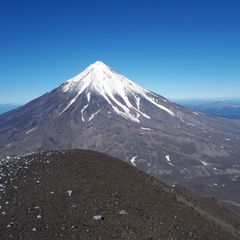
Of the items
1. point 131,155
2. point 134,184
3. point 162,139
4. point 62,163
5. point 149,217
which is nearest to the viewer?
point 149,217

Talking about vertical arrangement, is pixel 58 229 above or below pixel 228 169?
above

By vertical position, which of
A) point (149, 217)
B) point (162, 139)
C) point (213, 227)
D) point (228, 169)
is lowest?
point (228, 169)

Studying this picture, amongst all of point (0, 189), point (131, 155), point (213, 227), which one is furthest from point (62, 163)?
point (131, 155)

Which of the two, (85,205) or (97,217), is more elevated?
(85,205)

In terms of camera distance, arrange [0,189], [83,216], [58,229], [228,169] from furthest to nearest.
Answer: [228,169] < [0,189] < [83,216] < [58,229]

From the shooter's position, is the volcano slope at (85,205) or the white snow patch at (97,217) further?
the white snow patch at (97,217)

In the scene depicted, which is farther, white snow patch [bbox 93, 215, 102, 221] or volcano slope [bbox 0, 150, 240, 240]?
white snow patch [bbox 93, 215, 102, 221]

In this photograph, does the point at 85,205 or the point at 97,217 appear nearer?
the point at 97,217

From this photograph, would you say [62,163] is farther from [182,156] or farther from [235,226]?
[182,156]
